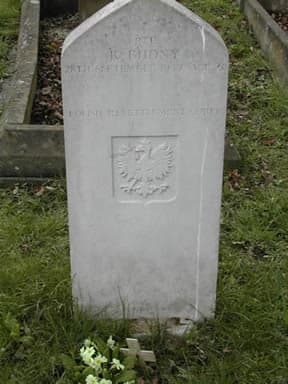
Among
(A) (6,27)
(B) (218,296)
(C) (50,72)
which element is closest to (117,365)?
(B) (218,296)

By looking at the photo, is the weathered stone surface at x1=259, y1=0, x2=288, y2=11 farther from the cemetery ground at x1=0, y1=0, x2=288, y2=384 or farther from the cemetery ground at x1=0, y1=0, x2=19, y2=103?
the cemetery ground at x1=0, y1=0, x2=288, y2=384

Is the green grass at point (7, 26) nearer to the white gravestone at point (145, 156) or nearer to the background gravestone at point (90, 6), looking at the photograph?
the background gravestone at point (90, 6)

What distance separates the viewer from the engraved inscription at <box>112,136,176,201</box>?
2.67 m

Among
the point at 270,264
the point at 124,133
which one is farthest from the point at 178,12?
the point at 270,264

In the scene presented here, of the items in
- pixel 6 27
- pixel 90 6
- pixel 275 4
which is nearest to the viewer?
pixel 90 6

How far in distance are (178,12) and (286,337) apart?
1.63 meters

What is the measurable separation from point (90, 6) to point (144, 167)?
17.0ft

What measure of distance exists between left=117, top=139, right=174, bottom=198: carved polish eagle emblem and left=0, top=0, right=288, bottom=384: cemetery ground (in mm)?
701

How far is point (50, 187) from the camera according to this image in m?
4.43

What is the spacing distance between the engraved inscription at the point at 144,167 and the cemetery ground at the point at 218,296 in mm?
683

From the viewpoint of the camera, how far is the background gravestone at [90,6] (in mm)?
7383

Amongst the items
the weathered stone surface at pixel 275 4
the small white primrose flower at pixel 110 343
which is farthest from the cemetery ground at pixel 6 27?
the small white primrose flower at pixel 110 343

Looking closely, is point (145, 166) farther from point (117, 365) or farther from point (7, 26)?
point (7, 26)

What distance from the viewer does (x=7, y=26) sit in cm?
800
